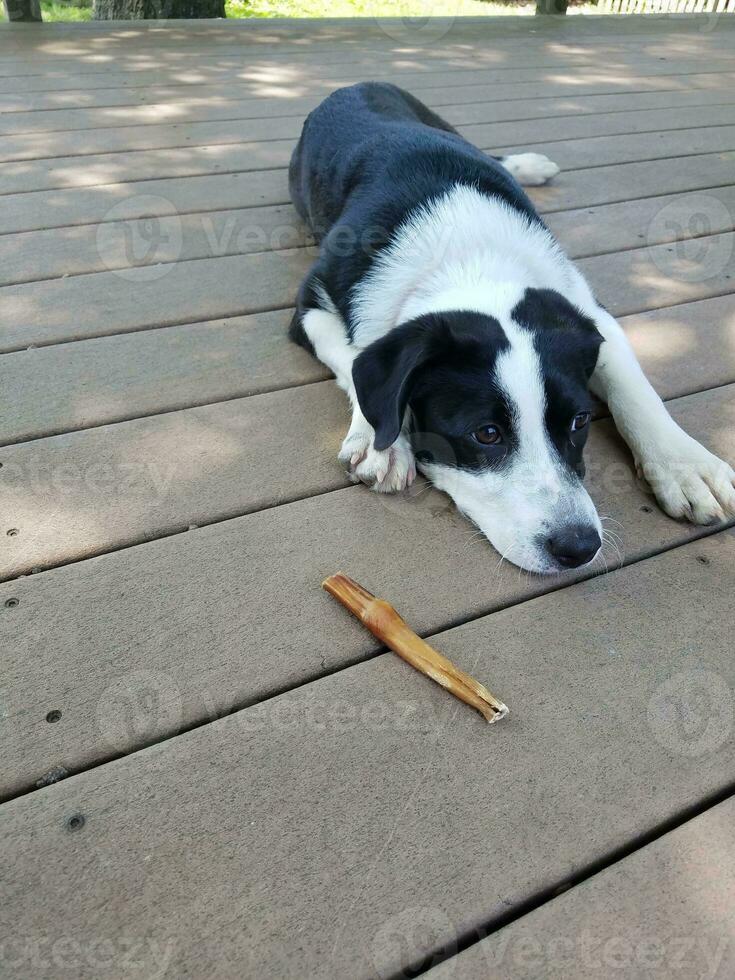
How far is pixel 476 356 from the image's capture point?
165 cm

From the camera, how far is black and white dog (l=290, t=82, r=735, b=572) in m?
1.62

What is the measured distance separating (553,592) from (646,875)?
1.86 ft

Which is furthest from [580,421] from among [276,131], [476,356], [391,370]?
[276,131]

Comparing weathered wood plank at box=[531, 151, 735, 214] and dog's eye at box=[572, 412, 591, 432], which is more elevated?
weathered wood plank at box=[531, 151, 735, 214]

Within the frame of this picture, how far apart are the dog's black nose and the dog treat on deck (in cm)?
31

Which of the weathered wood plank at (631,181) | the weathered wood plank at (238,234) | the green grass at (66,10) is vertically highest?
the green grass at (66,10)

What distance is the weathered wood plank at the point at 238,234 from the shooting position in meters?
2.63

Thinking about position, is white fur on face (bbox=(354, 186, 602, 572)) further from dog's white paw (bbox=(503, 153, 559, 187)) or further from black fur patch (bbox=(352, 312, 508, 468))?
dog's white paw (bbox=(503, 153, 559, 187))

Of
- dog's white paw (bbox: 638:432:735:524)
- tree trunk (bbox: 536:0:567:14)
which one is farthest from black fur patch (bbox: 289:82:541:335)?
tree trunk (bbox: 536:0:567:14)

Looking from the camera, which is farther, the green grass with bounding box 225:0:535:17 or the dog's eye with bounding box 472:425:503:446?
the green grass with bounding box 225:0:535:17

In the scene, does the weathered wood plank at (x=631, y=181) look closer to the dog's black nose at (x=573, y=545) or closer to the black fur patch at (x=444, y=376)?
the black fur patch at (x=444, y=376)

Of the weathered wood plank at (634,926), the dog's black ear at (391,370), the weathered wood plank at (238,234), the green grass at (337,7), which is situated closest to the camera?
the weathered wood plank at (634,926)

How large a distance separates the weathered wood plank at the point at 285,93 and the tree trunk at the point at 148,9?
6.15 feet

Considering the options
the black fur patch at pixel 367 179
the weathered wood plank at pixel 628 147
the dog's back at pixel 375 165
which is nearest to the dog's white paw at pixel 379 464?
the black fur patch at pixel 367 179
